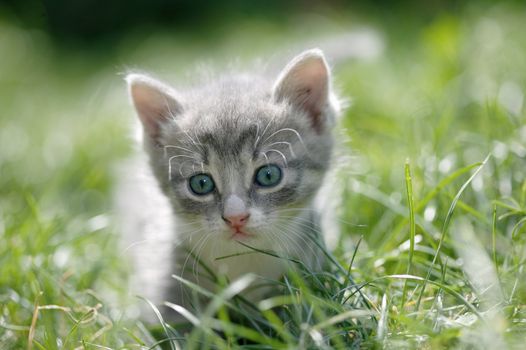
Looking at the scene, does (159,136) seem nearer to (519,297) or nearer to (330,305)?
(330,305)

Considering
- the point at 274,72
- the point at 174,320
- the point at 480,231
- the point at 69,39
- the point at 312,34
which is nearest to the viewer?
the point at 174,320

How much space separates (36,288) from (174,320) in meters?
0.59

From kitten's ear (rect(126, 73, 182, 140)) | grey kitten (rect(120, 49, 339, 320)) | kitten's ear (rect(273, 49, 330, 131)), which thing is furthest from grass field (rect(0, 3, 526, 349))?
kitten's ear (rect(126, 73, 182, 140))

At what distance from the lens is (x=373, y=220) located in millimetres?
2826

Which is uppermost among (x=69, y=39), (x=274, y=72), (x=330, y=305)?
(x=69, y=39)

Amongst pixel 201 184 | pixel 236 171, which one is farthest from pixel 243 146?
pixel 201 184

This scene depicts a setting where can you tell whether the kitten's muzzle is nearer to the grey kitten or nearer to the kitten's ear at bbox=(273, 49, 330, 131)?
the grey kitten

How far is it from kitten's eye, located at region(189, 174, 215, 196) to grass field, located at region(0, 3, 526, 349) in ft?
1.33

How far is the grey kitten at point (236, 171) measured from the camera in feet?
7.20

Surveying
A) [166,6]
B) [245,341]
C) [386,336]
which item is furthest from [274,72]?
[166,6]

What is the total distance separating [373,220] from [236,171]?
3.00ft

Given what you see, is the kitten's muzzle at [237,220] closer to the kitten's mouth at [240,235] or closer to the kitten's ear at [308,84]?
the kitten's mouth at [240,235]

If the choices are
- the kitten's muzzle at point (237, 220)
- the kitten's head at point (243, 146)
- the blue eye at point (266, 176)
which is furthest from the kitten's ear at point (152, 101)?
the kitten's muzzle at point (237, 220)

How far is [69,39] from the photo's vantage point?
28.2ft
